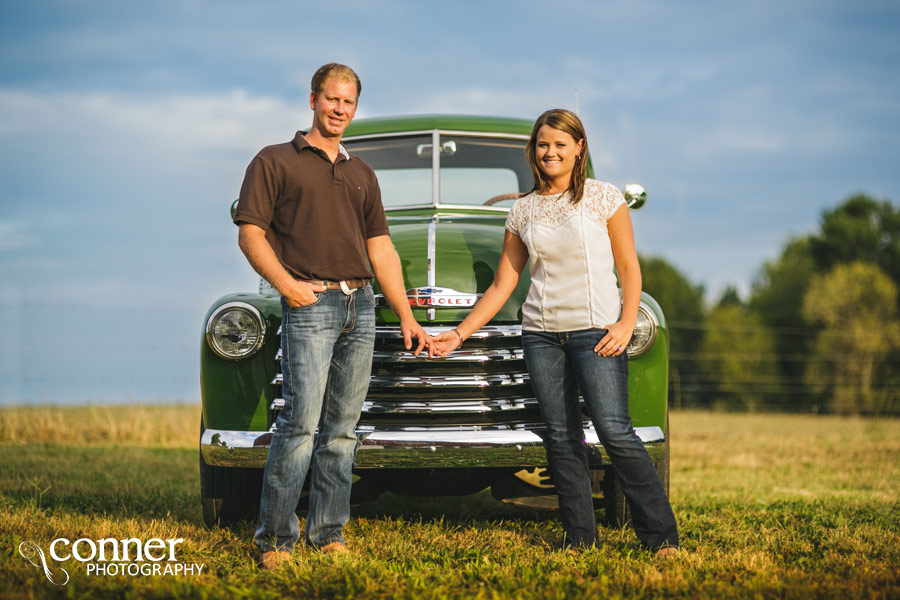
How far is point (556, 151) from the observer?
136 inches

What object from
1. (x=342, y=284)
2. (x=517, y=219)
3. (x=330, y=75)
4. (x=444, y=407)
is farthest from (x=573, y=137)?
(x=444, y=407)

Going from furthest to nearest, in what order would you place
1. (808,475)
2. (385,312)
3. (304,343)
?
1. (808,475)
2. (385,312)
3. (304,343)

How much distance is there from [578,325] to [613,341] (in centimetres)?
15

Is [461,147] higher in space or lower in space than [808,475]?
higher

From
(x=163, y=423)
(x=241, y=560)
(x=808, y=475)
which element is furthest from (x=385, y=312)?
(x=163, y=423)

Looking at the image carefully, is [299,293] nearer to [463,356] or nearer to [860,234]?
[463,356]

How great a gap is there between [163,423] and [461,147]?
18.6 feet

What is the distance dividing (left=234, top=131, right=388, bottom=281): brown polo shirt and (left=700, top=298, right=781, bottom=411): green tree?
3303cm

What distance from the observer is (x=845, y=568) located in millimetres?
3162

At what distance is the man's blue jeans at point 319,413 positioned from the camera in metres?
3.16

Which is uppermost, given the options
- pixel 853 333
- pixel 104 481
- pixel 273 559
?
pixel 853 333

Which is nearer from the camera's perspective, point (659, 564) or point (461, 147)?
point (659, 564)

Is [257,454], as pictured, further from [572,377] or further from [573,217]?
[573,217]

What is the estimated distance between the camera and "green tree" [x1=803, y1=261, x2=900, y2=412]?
107ft
